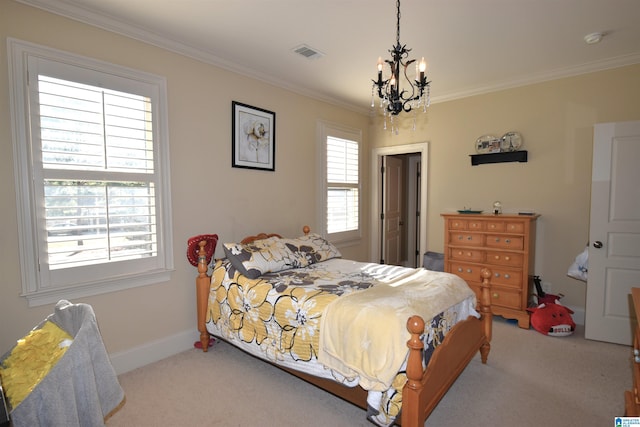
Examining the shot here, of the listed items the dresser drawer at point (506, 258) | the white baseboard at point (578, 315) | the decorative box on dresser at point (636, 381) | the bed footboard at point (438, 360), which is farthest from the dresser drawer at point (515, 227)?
the decorative box on dresser at point (636, 381)

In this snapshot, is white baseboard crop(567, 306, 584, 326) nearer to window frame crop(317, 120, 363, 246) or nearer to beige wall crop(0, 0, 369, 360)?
window frame crop(317, 120, 363, 246)

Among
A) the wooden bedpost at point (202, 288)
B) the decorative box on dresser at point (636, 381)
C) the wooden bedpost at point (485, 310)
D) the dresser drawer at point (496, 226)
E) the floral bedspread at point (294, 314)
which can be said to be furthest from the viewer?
the dresser drawer at point (496, 226)

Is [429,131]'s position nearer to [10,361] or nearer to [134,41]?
[134,41]

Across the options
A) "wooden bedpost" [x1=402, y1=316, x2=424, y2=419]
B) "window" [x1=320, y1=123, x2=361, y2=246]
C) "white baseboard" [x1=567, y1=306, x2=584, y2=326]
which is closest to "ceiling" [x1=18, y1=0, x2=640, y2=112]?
"window" [x1=320, y1=123, x2=361, y2=246]

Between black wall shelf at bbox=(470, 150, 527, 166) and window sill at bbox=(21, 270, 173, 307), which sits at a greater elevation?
black wall shelf at bbox=(470, 150, 527, 166)

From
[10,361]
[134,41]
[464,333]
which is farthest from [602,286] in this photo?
[134,41]

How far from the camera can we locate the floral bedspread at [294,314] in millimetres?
2002

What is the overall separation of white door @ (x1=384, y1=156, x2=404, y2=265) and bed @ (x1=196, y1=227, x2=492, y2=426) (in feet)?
8.00

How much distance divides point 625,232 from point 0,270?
203 inches

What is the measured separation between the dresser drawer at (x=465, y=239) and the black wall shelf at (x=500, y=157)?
103cm

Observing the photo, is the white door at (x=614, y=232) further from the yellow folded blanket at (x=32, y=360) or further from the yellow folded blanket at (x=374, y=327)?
the yellow folded blanket at (x=32, y=360)

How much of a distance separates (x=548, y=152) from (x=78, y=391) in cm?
467

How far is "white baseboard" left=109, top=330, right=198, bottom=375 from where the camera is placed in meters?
2.71

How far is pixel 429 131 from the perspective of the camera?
4.76m
